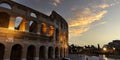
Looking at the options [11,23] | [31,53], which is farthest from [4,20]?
[31,53]

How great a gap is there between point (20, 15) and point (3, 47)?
6.42m

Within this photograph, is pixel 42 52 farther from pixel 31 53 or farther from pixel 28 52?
pixel 28 52

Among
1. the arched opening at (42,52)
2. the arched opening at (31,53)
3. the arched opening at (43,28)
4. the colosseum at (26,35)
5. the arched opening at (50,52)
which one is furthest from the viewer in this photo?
the arched opening at (50,52)

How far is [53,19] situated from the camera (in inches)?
1385

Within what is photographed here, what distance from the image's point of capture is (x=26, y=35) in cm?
2655

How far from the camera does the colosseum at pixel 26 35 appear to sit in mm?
23938

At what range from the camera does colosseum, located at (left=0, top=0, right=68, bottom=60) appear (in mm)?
23938

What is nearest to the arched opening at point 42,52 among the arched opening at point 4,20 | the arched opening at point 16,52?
the arched opening at point 16,52

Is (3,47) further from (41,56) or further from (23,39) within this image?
(41,56)

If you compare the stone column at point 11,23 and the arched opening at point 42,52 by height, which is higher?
the stone column at point 11,23

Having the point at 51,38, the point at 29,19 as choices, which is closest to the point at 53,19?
the point at 51,38

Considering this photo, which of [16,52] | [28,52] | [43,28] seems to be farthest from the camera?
[43,28]

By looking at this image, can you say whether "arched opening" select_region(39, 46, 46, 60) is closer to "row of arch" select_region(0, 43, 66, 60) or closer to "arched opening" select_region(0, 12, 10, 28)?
"row of arch" select_region(0, 43, 66, 60)

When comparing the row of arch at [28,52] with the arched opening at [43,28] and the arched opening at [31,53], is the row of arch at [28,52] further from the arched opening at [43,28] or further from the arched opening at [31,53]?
the arched opening at [43,28]
